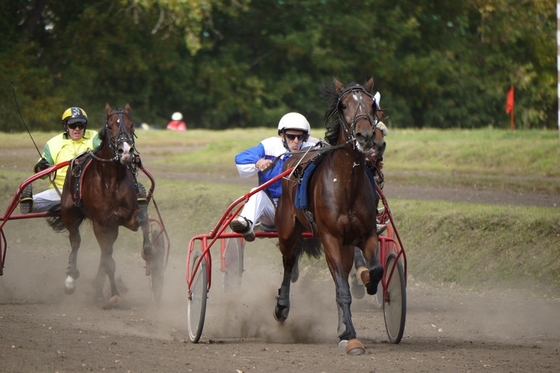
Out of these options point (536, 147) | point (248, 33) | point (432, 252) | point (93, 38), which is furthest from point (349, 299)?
point (248, 33)

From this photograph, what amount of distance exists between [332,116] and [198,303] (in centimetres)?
171

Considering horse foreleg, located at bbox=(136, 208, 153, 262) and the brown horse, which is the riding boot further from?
the brown horse

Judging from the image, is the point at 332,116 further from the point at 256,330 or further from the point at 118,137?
the point at 118,137

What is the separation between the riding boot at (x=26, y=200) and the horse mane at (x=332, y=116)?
379 centimetres

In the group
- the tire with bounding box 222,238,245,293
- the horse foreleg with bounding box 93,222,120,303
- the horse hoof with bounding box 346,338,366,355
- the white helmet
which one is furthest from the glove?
the horse hoof with bounding box 346,338,366,355

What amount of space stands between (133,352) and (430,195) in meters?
7.71

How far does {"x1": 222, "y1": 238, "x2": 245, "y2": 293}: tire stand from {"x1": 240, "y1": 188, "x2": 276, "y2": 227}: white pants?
83cm

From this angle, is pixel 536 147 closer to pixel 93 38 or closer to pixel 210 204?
pixel 210 204

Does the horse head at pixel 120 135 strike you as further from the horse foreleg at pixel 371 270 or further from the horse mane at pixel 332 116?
the horse foreleg at pixel 371 270

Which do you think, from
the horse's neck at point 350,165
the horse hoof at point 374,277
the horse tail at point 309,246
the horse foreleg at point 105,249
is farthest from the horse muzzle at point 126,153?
the horse hoof at point 374,277

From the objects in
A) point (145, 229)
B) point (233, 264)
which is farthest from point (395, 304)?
point (145, 229)

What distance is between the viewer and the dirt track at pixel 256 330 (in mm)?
6406

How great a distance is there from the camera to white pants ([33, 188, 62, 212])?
1043 cm

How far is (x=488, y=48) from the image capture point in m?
33.8
